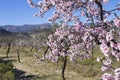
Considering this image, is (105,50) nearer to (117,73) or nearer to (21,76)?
(117,73)

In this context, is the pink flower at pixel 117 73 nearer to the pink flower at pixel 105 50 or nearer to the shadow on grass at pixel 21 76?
the pink flower at pixel 105 50

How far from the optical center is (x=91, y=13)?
34.1ft

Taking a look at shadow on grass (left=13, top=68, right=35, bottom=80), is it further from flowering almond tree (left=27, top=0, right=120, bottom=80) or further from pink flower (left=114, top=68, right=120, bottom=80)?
pink flower (left=114, top=68, right=120, bottom=80)

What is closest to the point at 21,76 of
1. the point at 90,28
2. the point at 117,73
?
the point at 90,28

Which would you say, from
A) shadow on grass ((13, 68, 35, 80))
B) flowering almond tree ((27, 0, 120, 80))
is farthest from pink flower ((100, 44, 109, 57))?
shadow on grass ((13, 68, 35, 80))

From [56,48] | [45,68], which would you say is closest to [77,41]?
[56,48]

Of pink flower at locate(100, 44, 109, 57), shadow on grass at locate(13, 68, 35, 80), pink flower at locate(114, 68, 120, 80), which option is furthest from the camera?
shadow on grass at locate(13, 68, 35, 80)

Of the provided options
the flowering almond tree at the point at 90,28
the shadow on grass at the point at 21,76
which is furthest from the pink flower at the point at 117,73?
the shadow on grass at the point at 21,76

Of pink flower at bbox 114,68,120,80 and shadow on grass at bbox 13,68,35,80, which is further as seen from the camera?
shadow on grass at bbox 13,68,35,80

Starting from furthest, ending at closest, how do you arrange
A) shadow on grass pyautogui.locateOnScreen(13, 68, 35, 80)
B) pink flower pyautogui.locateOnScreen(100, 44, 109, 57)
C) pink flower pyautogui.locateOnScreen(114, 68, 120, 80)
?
shadow on grass pyautogui.locateOnScreen(13, 68, 35, 80) → pink flower pyautogui.locateOnScreen(100, 44, 109, 57) → pink flower pyautogui.locateOnScreen(114, 68, 120, 80)

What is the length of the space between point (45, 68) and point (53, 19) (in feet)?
154

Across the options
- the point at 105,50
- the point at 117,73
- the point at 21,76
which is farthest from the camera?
the point at 21,76

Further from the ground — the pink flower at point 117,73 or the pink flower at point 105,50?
the pink flower at point 105,50

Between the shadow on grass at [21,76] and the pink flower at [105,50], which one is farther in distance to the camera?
the shadow on grass at [21,76]
